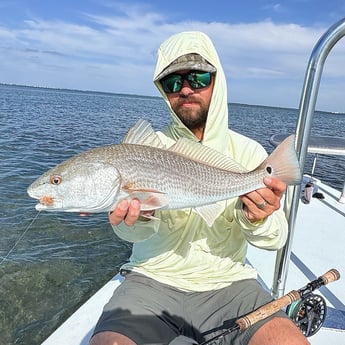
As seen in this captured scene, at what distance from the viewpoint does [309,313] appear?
2650 millimetres

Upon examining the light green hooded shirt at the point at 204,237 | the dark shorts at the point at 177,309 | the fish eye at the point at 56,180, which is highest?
the fish eye at the point at 56,180

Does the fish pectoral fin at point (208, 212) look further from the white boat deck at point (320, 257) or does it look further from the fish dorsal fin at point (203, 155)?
the white boat deck at point (320, 257)

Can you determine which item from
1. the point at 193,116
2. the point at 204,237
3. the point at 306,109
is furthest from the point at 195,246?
the point at 306,109

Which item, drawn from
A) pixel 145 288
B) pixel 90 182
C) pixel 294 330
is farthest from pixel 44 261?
pixel 294 330

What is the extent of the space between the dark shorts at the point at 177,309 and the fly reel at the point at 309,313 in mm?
320

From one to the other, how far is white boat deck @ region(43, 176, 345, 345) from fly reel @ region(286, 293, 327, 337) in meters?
0.09

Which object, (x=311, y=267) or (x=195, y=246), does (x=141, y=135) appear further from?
(x=311, y=267)

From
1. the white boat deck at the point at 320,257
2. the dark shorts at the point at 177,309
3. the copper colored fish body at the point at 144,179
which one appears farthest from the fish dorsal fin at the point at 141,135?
the white boat deck at the point at 320,257

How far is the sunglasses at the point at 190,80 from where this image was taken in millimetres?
2744

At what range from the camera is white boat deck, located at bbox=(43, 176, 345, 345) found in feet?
8.87

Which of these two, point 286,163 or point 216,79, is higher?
point 216,79

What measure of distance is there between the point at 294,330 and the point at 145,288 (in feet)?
3.20

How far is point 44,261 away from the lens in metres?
6.14

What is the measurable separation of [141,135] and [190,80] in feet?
2.22
